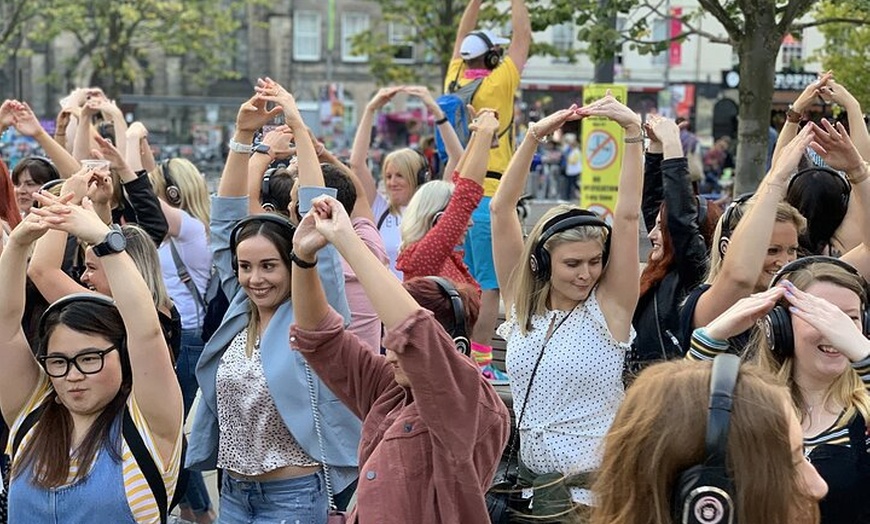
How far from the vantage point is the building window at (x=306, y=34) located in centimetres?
5091

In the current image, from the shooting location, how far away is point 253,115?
469cm

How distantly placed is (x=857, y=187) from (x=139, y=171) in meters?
3.75

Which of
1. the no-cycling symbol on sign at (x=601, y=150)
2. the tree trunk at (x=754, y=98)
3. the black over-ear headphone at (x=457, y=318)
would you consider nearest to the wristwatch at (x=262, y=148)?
the black over-ear headphone at (x=457, y=318)

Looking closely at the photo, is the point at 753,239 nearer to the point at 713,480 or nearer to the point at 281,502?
the point at 281,502

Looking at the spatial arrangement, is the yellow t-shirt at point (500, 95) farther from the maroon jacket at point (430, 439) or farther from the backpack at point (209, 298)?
the maroon jacket at point (430, 439)

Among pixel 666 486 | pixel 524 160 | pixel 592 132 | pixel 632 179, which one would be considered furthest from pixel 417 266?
pixel 592 132

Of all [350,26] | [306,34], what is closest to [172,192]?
[306,34]

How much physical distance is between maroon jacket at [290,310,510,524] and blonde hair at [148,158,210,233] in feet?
13.0

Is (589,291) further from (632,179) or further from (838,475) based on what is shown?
(838,475)

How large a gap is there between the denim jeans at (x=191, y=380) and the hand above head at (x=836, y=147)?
3.40 m

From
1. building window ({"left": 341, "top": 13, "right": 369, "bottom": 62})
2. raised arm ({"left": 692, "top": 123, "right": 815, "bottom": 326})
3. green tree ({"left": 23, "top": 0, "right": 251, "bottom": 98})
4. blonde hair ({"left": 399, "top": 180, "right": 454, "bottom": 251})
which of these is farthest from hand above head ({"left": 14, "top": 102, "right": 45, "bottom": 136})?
building window ({"left": 341, "top": 13, "right": 369, "bottom": 62})

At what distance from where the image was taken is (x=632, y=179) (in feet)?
14.1

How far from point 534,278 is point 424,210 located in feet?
6.91

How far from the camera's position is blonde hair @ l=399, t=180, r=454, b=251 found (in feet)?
20.7
